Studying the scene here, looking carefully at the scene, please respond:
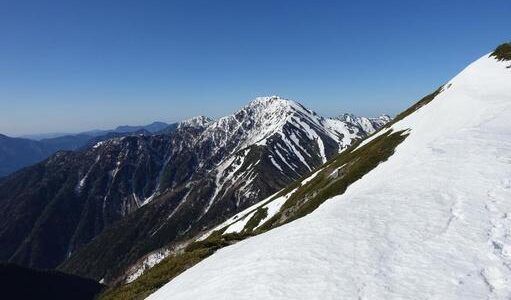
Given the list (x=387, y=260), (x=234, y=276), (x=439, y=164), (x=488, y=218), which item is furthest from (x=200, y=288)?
(x=439, y=164)

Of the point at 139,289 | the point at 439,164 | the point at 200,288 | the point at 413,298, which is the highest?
the point at 439,164

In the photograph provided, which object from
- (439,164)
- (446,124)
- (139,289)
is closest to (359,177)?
(446,124)

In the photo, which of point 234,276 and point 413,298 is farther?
point 234,276

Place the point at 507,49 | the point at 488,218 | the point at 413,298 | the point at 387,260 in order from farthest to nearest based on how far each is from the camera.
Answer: the point at 507,49 → the point at 488,218 → the point at 387,260 → the point at 413,298

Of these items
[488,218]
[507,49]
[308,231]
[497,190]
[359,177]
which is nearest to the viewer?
[488,218]

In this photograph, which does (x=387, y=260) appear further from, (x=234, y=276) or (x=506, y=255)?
(x=234, y=276)

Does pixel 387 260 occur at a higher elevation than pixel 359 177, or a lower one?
higher
